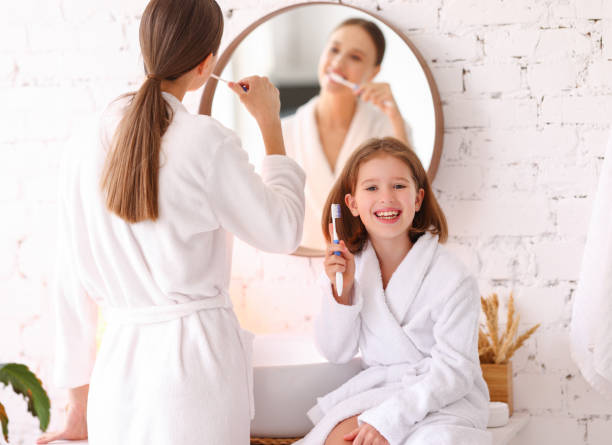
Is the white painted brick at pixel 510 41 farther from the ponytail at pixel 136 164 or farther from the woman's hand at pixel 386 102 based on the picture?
the ponytail at pixel 136 164

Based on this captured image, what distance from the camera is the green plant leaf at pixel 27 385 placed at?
137cm

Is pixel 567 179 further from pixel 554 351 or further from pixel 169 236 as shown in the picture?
pixel 169 236

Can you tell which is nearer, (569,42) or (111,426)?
(111,426)

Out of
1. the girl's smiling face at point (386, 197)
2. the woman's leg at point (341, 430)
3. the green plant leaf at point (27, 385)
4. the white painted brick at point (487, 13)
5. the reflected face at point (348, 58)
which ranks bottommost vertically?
the woman's leg at point (341, 430)

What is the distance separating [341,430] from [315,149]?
698 millimetres

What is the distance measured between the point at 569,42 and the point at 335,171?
0.60 metres

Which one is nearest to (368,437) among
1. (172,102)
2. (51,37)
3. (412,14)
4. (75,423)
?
(75,423)

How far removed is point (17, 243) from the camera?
1.88m

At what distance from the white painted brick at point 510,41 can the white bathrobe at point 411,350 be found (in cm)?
50

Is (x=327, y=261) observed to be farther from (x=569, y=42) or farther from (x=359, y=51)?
(x=569, y=42)

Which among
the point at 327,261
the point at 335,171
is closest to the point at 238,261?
the point at 335,171

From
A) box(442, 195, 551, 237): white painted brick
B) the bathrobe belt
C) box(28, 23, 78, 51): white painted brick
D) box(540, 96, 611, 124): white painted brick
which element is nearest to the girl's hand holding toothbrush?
the bathrobe belt

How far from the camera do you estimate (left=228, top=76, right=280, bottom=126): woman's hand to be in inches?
49.6

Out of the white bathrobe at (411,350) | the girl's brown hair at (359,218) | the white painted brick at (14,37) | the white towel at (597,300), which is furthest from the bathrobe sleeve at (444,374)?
the white painted brick at (14,37)
